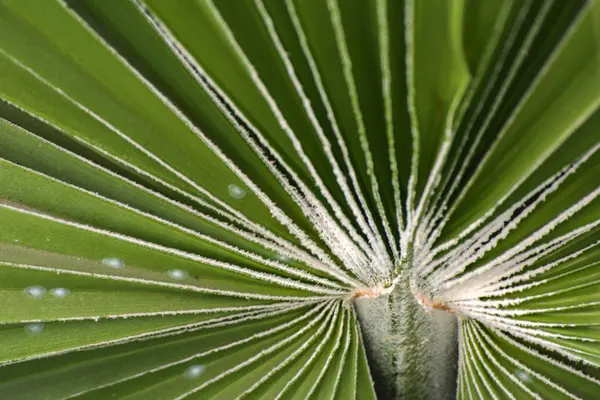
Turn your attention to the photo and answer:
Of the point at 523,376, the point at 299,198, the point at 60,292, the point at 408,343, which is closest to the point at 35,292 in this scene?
the point at 60,292

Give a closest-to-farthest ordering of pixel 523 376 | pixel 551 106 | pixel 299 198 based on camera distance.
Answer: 1. pixel 551 106
2. pixel 299 198
3. pixel 523 376

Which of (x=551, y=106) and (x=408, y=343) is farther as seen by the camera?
(x=408, y=343)

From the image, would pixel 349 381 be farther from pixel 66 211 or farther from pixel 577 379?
pixel 66 211

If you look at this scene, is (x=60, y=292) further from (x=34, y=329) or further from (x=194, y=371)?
(x=194, y=371)

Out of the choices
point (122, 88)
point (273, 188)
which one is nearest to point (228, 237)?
point (273, 188)

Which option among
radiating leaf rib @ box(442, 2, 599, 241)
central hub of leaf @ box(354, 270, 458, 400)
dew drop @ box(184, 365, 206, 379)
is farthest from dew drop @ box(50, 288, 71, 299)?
radiating leaf rib @ box(442, 2, 599, 241)

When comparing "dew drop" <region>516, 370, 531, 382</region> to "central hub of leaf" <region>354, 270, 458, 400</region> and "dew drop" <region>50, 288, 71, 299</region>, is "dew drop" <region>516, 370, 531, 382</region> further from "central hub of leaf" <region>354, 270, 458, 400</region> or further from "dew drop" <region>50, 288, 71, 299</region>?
"dew drop" <region>50, 288, 71, 299</region>

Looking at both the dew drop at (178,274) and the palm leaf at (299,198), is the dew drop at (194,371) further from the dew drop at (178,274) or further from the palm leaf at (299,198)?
the dew drop at (178,274)
